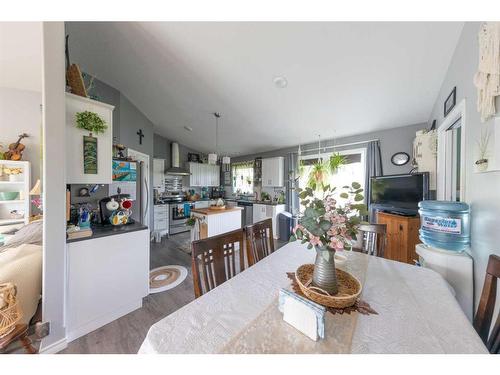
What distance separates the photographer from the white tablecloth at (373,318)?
0.64 meters

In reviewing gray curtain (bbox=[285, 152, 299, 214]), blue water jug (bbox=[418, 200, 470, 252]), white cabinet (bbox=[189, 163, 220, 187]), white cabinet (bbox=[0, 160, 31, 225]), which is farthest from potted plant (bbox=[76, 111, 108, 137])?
white cabinet (bbox=[189, 163, 220, 187])

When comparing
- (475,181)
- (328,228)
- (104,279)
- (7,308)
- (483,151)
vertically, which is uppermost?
(483,151)

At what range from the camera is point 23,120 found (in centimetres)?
243

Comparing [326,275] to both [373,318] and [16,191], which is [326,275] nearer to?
[373,318]

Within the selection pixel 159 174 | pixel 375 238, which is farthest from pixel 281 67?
pixel 159 174

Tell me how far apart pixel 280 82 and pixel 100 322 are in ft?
10.7

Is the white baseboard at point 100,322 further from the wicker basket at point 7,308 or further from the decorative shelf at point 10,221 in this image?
the decorative shelf at point 10,221

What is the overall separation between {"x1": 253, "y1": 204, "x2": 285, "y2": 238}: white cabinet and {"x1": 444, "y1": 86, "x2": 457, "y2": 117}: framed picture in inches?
129

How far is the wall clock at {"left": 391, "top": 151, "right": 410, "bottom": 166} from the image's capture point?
3.11 metres

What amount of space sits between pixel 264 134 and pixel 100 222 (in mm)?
3373

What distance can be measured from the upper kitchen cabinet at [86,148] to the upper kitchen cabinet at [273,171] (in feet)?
12.1

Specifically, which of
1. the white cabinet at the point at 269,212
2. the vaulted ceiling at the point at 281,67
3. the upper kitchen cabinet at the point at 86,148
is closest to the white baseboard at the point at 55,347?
the upper kitchen cabinet at the point at 86,148
